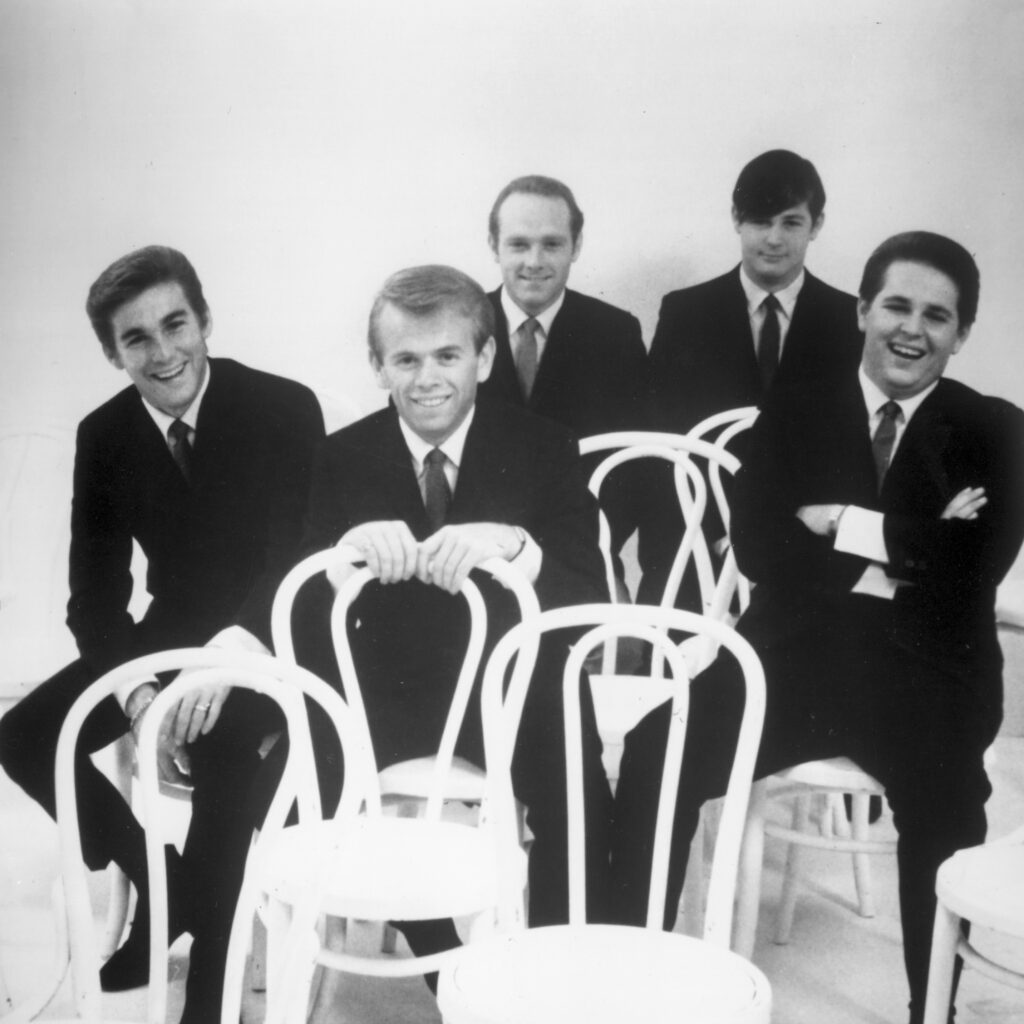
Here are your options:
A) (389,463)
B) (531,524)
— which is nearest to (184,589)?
(389,463)

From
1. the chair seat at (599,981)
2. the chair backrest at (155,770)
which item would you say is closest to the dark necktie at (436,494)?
the chair backrest at (155,770)

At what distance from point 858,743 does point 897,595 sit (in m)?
0.23

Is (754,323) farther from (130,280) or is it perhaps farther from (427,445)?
(130,280)

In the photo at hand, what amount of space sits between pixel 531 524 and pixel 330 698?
2.05 feet

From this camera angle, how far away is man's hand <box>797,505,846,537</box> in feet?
6.31

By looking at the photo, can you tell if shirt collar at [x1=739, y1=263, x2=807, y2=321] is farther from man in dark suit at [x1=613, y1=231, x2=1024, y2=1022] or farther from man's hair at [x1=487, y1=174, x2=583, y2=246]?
man's hair at [x1=487, y1=174, x2=583, y2=246]

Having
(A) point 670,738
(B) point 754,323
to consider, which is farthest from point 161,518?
(B) point 754,323

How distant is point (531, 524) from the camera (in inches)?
77.4

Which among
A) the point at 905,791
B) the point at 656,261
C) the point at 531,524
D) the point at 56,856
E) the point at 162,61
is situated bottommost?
the point at 56,856

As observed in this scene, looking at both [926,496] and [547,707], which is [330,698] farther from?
[926,496]

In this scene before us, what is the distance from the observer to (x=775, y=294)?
6.64ft

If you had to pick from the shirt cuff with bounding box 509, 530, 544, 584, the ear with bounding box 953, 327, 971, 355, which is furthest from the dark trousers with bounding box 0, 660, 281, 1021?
the ear with bounding box 953, 327, 971, 355

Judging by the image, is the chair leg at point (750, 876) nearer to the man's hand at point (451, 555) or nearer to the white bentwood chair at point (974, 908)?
the white bentwood chair at point (974, 908)

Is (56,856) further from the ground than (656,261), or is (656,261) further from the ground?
(656,261)
